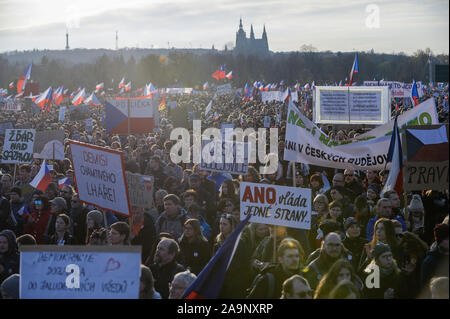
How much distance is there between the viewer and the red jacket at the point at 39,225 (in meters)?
7.57

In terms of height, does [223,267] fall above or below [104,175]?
below

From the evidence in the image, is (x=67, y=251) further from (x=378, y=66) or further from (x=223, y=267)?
(x=378, y=66)

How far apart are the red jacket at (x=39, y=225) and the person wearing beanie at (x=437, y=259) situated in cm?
445

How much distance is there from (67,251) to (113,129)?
889cm

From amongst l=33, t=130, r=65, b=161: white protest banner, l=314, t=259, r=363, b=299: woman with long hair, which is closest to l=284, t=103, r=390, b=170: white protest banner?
l=314, t=259, r=363, b=299: woman with long hair

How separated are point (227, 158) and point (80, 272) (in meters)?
5.44

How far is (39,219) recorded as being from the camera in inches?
301

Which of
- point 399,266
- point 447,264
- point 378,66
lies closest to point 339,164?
point 399,266

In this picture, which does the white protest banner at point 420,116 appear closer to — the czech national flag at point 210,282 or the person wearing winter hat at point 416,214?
the person wearing winter hat at point 416,214

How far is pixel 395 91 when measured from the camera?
29312 millimetres

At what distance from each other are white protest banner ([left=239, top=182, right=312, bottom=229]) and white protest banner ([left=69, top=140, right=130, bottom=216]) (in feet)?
4.09

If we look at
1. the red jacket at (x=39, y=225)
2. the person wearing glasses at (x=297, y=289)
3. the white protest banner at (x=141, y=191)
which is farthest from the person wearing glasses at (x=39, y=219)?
the person wearing glasses at (x=297, y=289)

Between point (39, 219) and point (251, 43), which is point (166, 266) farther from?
point (251, 43)

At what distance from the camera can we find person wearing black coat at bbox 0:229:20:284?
5.95 metres
